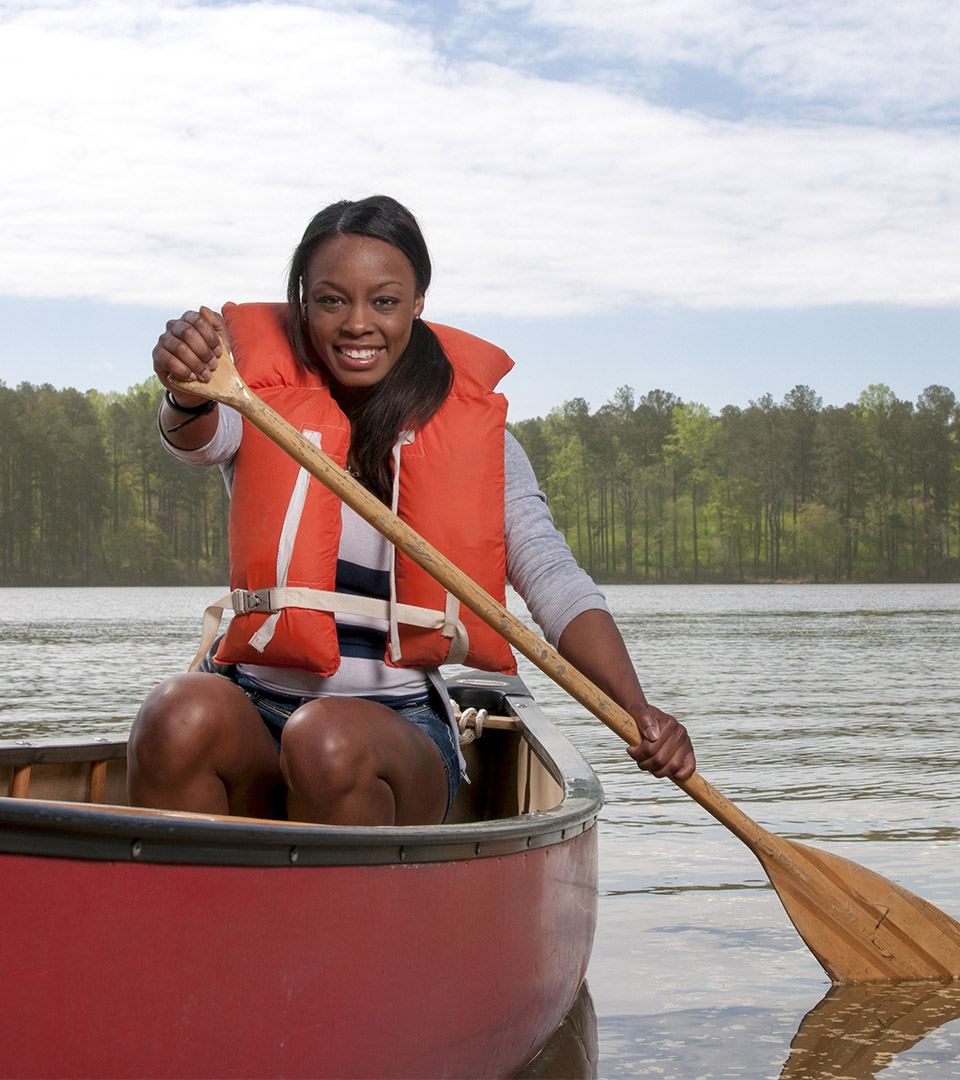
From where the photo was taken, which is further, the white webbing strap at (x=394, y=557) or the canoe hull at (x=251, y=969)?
the white webbing strap at (x=394, y=557)

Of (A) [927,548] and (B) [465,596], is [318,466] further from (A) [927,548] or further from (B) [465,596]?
(A) [927,548]

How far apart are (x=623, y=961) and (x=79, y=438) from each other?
64341mm

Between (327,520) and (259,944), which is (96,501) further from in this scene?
(259,944)

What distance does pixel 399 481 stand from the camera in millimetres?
2537

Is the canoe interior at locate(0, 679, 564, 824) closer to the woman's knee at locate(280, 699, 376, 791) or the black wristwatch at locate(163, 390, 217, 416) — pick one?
the woman's knee at locate(280, 699, 376, 791)

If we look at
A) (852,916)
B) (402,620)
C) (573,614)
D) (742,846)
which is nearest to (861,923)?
(852,916)

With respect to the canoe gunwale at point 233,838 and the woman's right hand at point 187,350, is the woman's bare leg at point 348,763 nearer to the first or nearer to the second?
the canoe gunwale at point 233,838

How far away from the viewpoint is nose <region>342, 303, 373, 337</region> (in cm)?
238

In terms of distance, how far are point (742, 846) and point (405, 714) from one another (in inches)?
106

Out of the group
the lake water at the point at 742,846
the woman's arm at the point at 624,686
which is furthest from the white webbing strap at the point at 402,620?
the lake water at the point at 742,846

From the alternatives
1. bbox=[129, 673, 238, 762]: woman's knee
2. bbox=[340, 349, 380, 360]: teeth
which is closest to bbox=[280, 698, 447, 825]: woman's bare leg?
bbox=[129, 673, 238, 762]: woman's knee

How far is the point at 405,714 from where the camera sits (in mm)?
2428

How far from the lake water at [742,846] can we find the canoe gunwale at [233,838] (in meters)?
0.93

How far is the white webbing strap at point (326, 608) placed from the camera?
2299 millimetres
